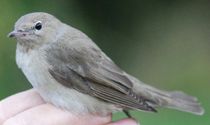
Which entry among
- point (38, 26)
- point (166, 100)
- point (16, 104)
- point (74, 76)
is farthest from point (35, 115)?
point (166, 100)

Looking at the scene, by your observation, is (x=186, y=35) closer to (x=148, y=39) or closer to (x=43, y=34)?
(x=148, y=39)

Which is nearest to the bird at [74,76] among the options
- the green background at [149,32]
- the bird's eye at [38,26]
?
the bird's eye at [38,26]

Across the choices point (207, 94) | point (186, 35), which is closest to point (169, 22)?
point (186, 35)

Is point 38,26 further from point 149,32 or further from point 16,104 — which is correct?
point 149,32

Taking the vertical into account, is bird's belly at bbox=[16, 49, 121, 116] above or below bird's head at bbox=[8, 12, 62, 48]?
below

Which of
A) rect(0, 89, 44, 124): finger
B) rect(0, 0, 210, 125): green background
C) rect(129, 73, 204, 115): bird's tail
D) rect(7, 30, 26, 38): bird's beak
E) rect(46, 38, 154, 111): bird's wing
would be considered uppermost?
rect(0, 0, 210, 125): green background

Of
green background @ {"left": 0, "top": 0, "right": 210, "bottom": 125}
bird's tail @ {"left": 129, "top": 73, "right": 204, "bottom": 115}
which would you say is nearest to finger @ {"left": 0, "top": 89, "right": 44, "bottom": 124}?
bird's tail @ {"left": 129, "top": 73, "right": 204, "bottom": 115}

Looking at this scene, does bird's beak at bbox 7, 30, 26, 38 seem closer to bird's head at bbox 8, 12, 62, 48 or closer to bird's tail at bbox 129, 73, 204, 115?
bird's head at bbox 8, 12, 62, 48
